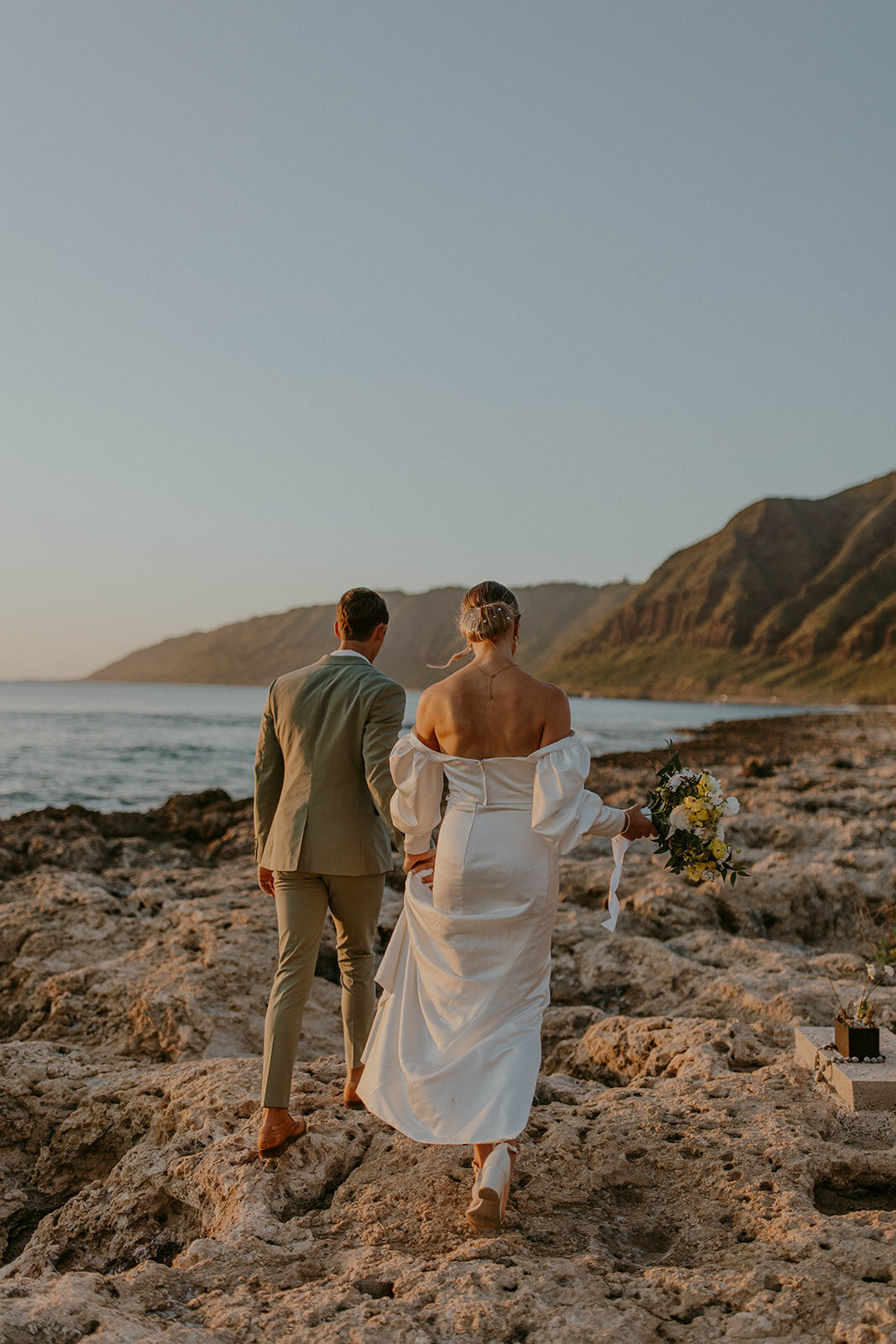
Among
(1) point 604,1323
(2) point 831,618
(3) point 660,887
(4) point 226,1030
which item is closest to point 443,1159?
(1) point 604,1323

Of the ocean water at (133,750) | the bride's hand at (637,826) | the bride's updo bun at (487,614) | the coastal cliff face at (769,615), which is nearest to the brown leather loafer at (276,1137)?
the bride's hand at (637,826)

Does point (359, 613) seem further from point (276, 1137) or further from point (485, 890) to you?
point (276, 1137)

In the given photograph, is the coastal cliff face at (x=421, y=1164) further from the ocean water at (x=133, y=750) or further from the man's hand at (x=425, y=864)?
the ocean water at (x=133, y=750)

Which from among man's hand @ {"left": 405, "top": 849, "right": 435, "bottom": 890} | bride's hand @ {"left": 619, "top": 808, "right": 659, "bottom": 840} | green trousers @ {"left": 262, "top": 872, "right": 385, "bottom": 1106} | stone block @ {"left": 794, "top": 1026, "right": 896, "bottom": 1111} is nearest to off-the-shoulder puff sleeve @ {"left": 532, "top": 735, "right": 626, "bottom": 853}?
bride's hand @ {"left": 619, "top": 808, "right": 659, "bottom": 840}

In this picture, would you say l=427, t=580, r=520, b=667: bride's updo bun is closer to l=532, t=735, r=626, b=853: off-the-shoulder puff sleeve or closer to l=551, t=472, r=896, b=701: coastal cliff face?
l=532, t=735, r=626, b=853: off-the-shoulder puff sleeve

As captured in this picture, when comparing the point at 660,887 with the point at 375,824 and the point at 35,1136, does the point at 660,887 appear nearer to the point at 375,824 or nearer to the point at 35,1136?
the point at 375,824

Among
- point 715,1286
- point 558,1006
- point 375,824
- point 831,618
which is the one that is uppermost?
point 831,618

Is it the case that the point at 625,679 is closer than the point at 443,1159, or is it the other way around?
the point at 443,1159

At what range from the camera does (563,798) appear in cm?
333

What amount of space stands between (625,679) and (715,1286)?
505ft

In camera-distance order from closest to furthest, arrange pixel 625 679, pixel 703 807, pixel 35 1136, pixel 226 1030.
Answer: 1. pixel 703 807
2. pixel 35 1136
3. pixel 226 1030
4. pixel 625 679

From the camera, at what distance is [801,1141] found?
348 centimetres

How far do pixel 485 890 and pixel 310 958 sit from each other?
3.14 ft

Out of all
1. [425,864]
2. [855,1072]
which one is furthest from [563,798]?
[855,1072]
